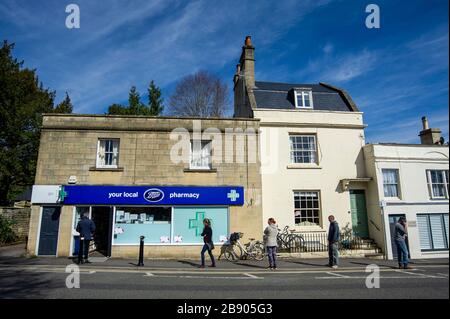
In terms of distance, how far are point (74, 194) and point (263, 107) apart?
444 inches

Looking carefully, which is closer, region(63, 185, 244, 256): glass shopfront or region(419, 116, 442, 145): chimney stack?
region(63, 185, 244, 256): glass shopfront

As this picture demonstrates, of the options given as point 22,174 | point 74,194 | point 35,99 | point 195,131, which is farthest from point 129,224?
point 35,99

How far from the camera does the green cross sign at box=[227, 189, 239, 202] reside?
14408 millimetres

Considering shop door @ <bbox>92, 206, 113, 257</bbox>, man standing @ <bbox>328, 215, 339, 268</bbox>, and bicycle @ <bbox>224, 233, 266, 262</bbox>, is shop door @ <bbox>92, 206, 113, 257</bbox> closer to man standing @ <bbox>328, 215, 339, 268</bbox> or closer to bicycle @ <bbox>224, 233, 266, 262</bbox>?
bicycle @ <bbox>224, 233, 266, 262</bbox>

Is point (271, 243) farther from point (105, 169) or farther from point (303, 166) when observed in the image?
point (105, 169)

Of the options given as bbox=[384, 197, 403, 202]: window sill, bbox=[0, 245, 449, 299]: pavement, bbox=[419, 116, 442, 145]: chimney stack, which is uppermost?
bbox=[419, 116, 442, 145]: chimney stack

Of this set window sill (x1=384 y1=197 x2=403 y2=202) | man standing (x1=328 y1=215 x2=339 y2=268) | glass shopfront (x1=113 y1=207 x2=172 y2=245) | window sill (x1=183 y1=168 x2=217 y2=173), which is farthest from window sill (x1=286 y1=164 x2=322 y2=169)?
glass shopfront (x1=113 y1=207 x2=172 y2=245)

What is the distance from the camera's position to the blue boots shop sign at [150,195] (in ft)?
45.2

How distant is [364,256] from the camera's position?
47.7ft

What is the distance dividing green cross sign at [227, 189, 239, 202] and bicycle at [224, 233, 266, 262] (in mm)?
1750

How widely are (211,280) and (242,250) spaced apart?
5224mm

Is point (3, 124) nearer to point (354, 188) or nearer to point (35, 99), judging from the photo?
point (35, 99)

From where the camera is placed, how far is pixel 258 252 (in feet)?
45.3

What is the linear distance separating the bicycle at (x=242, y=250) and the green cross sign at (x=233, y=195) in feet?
5.74
